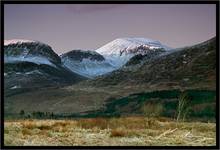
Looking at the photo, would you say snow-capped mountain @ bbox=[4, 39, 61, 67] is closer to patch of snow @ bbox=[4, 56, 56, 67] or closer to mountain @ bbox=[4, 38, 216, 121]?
patch of snow @ bbox=[4, 56, 56, 67]

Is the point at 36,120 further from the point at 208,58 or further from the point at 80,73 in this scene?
the point at 208,58

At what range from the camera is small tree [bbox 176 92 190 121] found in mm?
11859

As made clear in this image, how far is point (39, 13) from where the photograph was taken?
11.9 meters

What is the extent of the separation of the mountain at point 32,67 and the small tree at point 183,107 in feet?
5.70

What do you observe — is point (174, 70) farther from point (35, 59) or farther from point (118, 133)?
point (35, 59)

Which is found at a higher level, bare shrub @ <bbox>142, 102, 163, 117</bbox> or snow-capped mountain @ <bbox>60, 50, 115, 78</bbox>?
snow-capped mountain @ <bbox>60, 50, 115, 78</bbox>

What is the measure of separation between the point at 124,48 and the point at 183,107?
55.4 inches

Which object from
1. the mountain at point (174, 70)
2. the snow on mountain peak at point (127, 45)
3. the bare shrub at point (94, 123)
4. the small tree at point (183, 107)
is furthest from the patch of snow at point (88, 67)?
the small tree at point (183, 107)

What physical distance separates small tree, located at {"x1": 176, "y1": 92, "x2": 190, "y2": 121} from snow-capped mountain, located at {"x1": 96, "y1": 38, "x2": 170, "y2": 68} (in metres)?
0.89

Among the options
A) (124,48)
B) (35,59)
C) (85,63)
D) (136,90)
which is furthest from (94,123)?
(35,59)

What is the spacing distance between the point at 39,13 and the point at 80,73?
49.0 inches

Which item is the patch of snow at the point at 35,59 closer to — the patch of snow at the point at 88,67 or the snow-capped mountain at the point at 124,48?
the patch of snow at the point at 88,67

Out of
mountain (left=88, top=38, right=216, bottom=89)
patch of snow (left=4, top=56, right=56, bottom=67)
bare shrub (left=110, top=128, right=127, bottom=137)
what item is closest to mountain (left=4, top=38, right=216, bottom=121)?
mountain (left=88, top=38, right=216, bottom=89)

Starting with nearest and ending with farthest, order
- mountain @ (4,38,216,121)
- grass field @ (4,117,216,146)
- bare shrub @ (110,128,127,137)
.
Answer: grass field @ (4,117,216,146), bare shrub @ (110,128,127,137), mountain @ (4,38,216,121)
